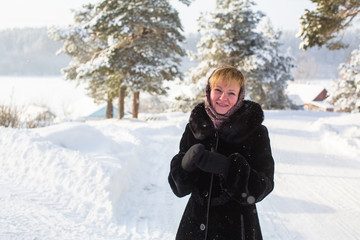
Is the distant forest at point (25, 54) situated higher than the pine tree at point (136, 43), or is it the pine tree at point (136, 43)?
the distant forest at point (25, 54)

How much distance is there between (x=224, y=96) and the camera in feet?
5.96

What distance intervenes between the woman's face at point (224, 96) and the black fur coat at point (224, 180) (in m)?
0.08

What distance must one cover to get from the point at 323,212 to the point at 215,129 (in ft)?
13.2

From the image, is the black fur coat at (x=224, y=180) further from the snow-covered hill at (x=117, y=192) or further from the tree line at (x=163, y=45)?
the tree line at (x=163, y=45)

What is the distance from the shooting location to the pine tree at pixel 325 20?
8211 mm

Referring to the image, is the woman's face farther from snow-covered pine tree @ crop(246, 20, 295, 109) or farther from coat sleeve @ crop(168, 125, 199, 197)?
snow-covered pine tree @ crop(246, 20, 295, 109)

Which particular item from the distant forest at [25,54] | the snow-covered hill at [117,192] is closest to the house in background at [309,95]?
the snow-covered hill at [117,192]

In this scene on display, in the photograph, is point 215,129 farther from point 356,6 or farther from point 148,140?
point 356,6

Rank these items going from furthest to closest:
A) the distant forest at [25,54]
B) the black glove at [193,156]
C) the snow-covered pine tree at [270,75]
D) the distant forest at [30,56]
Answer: the distant forest at [25,54] → the distant forest at [30,56] → the snow-covered pine tree at [270,75] → the black glove at [193,156]

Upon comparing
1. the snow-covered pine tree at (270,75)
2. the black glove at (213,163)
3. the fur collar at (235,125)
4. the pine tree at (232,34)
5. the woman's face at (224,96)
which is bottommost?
the black glove at (213,163)

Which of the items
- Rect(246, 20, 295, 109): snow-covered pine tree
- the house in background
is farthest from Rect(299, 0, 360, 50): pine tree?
the house in background

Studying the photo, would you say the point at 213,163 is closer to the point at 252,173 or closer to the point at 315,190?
the point at 252,173

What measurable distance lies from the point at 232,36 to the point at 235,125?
17.6 meters

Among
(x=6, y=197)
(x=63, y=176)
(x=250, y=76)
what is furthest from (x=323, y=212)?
(x=250, y=76)
